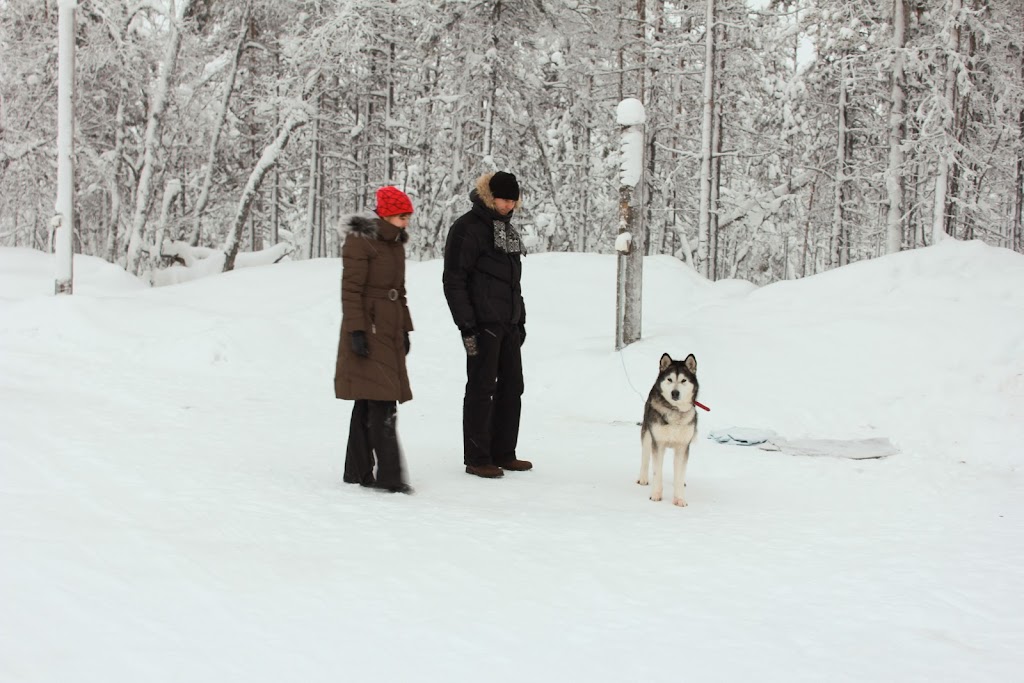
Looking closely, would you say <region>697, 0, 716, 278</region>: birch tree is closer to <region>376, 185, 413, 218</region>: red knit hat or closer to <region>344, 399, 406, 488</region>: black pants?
<region>376, 185, 413, 218</region>: red knit hat

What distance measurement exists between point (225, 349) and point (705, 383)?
7011 mm

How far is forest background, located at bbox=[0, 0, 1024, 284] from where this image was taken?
18328 mm

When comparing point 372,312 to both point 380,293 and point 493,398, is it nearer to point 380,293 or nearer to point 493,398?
point 380,293

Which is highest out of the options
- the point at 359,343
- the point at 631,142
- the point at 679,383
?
the point at 631,142

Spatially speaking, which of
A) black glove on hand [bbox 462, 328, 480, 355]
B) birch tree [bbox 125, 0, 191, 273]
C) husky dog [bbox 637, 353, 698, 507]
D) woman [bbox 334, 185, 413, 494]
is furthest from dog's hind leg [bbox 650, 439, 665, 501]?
birch tree [bbox 125, 0, 191, 273]

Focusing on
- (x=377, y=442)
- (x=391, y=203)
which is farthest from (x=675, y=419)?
(x=391, y=203)

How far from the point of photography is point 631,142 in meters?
10.8

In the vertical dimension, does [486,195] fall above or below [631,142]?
below

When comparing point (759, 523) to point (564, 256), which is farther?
point (564, 256)

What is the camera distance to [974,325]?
10.1 m

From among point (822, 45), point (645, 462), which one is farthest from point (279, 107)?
point (645, 462)

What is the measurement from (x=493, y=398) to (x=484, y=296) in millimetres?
858

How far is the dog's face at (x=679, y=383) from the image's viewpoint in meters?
5.46

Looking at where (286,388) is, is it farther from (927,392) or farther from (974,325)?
(974,325)
